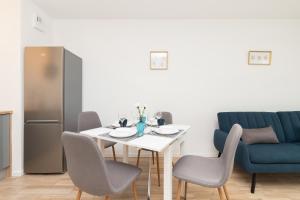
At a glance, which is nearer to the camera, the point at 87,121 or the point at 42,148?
the point at 87,121

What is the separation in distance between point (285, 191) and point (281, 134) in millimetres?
961

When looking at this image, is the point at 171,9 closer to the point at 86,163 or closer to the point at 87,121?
the point at 87,121

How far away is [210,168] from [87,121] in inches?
62.4

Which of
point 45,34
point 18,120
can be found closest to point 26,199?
point 18,120

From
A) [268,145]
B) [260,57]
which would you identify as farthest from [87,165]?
[260,57]

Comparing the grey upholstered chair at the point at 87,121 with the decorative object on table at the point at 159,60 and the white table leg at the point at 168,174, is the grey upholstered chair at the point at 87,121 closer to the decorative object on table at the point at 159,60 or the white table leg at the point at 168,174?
the white table leg at the point at 168,174

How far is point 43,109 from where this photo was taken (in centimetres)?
257

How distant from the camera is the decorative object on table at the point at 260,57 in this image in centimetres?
331

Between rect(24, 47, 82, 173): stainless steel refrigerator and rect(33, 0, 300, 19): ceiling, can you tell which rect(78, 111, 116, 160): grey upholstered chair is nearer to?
rect(24, 47, 82, 173): stainless steel refrigerator

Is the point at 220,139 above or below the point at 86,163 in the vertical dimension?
below

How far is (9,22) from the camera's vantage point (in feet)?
8.38

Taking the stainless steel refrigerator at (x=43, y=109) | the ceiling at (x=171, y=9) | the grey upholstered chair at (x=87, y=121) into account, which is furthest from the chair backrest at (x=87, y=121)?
the ceiling at (x=171, y=9)

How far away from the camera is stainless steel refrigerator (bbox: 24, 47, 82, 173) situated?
2.57 meters

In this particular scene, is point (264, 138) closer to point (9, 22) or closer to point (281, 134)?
point (281, 134)
